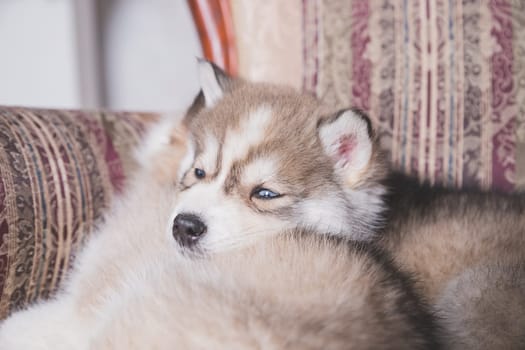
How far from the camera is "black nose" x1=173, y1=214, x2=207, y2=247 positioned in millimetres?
1105

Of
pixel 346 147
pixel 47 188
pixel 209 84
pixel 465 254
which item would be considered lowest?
pixel 465 254

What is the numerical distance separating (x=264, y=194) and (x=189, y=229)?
197mm

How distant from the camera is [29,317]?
1161mm

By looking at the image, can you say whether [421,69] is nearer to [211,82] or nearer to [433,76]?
[433,76]

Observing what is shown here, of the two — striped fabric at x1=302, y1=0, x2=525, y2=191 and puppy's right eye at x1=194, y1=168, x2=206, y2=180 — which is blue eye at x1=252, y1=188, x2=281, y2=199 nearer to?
puppy's right eye at x1=194, y1=168, x2=206, y2=180

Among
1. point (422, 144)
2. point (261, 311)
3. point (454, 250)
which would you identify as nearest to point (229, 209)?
point (261, 311)

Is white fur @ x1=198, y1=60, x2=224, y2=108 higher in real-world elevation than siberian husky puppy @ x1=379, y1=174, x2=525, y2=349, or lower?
higher

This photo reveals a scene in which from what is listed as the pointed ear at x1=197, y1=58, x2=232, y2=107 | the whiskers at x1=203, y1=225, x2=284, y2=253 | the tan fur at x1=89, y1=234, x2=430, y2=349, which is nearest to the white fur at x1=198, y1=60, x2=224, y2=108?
the pointed ear at x1=197, y1=58, x2=232, y2=107

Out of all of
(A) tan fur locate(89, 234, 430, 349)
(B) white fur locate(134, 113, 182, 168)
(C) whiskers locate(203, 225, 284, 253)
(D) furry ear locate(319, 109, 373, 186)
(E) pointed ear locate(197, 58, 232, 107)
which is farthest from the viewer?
(B) white fur locate(134, 113, 182, 168)

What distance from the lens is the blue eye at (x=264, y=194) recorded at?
120 cm

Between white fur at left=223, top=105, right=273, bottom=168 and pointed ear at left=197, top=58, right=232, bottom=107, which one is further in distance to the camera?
pointed ear at left=197, top=58, right=232, bottom=107

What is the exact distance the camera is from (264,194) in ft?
3.95

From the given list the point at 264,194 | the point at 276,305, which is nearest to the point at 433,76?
the point at 264,194

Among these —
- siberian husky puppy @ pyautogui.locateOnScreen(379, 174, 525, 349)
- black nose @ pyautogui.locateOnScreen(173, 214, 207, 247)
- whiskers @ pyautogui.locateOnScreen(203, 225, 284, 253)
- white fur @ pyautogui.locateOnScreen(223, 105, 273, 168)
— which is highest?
white fur @ pyautogui.locateOnScreen(223, 105, 273, 168)
